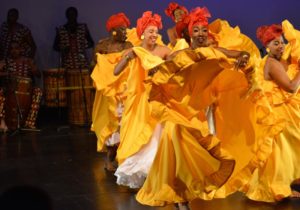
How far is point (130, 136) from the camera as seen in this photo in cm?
539

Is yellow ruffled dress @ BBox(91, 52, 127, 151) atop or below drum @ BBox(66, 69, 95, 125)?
atop

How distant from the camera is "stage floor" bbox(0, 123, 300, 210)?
16.5 ft

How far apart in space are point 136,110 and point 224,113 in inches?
41.9

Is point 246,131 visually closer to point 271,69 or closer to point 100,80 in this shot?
point 271,69

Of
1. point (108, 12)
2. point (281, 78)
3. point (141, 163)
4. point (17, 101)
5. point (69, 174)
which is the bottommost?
point (69, 174)

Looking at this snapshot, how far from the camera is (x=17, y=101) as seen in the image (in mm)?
9523

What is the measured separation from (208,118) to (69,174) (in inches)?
91.7

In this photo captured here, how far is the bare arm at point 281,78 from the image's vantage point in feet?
16.0

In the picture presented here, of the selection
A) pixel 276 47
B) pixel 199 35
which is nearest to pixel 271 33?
pixel 276 47

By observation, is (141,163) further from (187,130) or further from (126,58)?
(187,130)

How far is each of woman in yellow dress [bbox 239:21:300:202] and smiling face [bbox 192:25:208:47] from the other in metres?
0.64

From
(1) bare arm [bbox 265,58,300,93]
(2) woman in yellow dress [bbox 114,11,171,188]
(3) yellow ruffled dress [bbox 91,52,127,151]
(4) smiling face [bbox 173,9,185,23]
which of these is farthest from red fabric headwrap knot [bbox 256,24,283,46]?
(4) smiling face [bbox 173,9,185,23]

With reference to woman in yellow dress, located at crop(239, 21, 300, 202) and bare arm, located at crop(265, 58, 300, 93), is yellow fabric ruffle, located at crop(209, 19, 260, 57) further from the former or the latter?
bare arm, located at crop(265, 58, 300, 93)

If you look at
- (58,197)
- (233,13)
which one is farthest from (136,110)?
(233,13)
